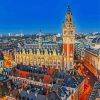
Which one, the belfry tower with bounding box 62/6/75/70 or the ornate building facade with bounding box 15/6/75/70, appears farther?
the ornate building facade with bounding box 15/6/75/70

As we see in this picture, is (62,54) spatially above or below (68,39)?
below

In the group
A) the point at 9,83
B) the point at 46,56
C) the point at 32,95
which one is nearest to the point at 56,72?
the point at 9,83

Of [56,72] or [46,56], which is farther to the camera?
[46,56]

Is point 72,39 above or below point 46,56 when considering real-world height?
above

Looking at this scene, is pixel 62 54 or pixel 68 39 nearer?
pixel 68 39

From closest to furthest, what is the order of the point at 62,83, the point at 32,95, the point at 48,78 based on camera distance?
the point at 32,95 < the point at 62,83 < the point at 48,78

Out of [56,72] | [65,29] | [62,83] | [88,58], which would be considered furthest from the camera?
[88,58]

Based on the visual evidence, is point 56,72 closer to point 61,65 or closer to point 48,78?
point 48,78

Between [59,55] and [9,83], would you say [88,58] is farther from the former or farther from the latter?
[9,83]

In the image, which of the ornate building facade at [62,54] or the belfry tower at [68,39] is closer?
the belfry tower at [68,39]
